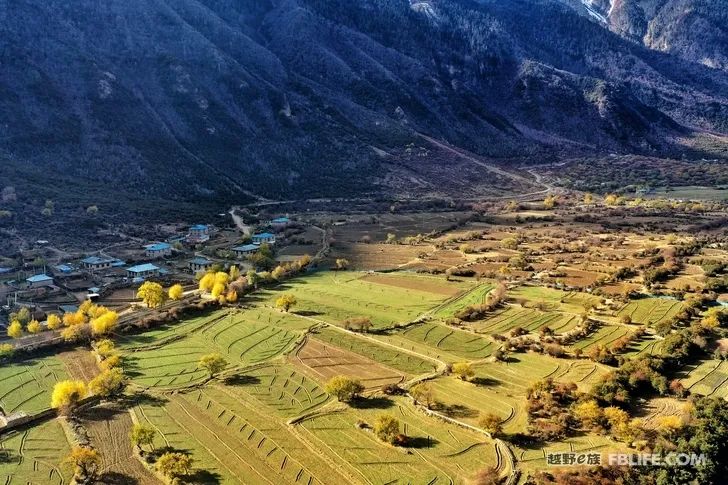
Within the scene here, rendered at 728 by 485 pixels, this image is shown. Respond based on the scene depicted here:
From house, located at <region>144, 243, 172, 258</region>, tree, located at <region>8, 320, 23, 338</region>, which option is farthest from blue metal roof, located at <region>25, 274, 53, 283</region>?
tree, located at <region>8, 320, 23, 338</region>

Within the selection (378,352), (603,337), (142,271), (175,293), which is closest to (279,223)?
(142,271)

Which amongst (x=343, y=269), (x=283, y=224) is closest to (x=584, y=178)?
(x=283, y=224)

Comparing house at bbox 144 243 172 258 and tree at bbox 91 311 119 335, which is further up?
tree at bbox 91 311 119 335

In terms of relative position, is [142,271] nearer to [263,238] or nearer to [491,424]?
[263,238]

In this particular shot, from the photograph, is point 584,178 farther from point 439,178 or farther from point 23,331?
point 23,331

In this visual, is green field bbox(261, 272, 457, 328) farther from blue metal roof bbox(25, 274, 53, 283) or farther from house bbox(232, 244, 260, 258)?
blue metal roof bbox(25, 274, 53, 283)

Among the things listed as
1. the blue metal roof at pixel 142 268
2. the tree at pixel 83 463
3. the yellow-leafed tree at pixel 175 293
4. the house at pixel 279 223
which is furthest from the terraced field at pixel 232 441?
the house at pixel 279 223
